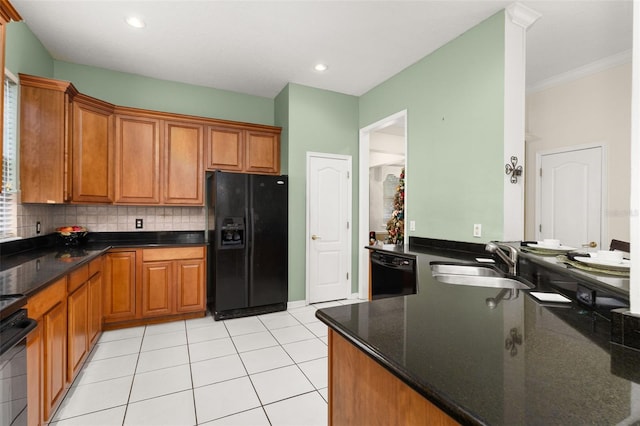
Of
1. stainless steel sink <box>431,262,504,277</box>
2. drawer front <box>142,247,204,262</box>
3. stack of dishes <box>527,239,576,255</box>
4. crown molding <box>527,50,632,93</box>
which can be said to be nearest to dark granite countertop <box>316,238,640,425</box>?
stack of dishes <box>527,239,576,255</box>

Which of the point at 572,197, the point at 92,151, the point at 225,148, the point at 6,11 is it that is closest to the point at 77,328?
the point at 92,151

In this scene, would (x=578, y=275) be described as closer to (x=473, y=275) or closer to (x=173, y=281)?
(x=473, y=275)

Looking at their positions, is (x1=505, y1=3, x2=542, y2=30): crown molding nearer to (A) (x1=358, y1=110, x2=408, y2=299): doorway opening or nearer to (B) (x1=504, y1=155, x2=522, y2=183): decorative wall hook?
(B) (x1=504, y1=155, x2=522, y2=183): decorative wall hook

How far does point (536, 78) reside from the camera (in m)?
3.80

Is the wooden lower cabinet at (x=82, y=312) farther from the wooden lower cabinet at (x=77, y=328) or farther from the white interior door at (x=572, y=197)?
the white interior door at (x=572, y=197)

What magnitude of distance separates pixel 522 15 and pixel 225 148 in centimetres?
325

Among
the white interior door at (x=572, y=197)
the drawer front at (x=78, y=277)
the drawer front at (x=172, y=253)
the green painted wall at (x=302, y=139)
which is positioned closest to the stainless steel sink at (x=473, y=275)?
the green painted wall at (x=302, y=139)

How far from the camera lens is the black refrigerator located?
3.46 meters

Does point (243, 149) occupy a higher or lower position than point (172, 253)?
higher

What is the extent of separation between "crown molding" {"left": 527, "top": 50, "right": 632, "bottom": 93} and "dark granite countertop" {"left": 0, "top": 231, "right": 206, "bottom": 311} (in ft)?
15.6

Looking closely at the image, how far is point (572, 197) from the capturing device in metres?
3.63

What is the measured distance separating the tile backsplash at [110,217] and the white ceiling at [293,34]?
1645mm

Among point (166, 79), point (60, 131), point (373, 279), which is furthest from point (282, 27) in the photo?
point (373, 279)

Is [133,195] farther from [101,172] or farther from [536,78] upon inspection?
[536,78]
